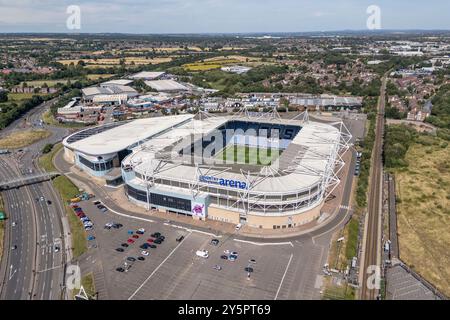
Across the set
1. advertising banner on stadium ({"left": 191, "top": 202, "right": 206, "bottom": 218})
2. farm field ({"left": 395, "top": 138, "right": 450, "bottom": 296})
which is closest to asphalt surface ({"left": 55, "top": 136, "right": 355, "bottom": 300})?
advertising banner on stadium ({"left": 191, "top": 202, "right": 206, "bottom": 218})

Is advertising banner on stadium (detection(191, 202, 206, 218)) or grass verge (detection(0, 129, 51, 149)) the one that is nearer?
advertising banner on stadium (detection(191, 202, 206, 218))

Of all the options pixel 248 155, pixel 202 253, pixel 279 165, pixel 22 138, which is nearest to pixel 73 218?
pixel 202 253

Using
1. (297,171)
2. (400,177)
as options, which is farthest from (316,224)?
(400,177)

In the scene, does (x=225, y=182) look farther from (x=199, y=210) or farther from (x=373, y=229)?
(x=373, y=229)

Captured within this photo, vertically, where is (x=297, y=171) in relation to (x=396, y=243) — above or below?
above

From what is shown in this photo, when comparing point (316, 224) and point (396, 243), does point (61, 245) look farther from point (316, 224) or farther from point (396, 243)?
point (396, 243)

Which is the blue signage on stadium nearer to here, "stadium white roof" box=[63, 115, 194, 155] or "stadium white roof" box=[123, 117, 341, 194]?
"stadium white roof" box=[123, 117, 341, 194]
